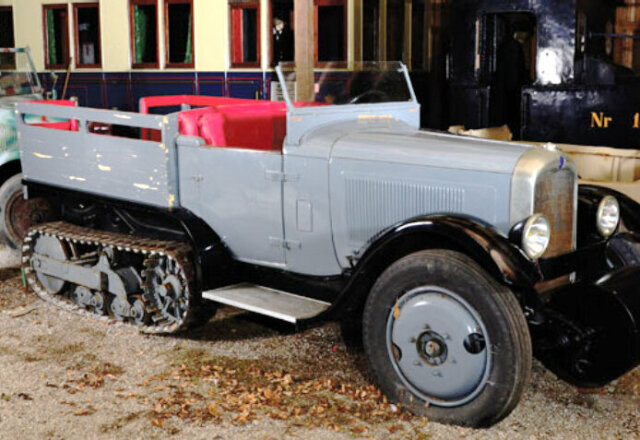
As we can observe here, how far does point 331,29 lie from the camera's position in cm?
1245

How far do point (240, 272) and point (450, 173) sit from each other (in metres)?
1.57

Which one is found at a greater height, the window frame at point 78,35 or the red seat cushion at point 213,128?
the window frame at point 78,35

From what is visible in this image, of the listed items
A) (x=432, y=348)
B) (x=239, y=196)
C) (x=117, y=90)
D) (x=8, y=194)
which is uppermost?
(x=117, y=90)

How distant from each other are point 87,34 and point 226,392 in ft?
36.9

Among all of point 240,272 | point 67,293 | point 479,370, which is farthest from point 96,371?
point 479,370

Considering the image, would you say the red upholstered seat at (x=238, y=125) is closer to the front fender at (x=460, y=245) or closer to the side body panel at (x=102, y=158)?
the side body panel at (x=102, y=158)

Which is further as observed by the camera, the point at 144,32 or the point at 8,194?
the point at 144,32

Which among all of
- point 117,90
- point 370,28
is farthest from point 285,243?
point 117,90

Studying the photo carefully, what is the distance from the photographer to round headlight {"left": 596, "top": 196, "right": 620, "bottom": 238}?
4336 mm

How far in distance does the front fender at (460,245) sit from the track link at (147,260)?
1.22 metres

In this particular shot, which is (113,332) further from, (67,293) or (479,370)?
(479,370)

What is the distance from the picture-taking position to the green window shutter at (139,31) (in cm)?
1321

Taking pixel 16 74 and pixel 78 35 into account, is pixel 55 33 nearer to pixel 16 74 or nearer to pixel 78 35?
pixel 78 35

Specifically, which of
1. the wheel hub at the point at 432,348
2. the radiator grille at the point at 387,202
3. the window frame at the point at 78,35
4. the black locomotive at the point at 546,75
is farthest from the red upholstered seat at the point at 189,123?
the window frame at the point at 78,35
